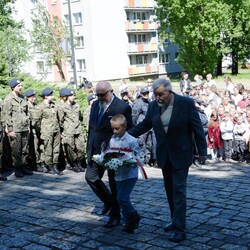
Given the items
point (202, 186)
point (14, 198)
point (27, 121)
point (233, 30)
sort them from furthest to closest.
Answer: point (233, 30) < point (27, 121) < point (202, 186) < point (14, 198)

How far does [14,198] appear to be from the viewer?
845 centimetres

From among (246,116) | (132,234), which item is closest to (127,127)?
(132,234)

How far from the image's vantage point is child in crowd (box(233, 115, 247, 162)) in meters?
12.6

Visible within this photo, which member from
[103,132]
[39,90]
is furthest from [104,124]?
[39,90]

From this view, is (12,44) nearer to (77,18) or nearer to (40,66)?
(77,18)

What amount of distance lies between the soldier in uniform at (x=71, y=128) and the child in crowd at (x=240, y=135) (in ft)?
14.0

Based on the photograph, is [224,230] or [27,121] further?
[27,121]

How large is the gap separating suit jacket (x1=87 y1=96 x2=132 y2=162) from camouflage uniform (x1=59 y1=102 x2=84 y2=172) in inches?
159

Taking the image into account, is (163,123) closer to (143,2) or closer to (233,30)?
(233,30)

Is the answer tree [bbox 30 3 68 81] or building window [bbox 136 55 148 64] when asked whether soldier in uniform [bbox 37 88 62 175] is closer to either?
tree [bbox 30 3 68 81]

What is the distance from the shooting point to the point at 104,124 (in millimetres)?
6551

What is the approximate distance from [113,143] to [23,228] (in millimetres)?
1777

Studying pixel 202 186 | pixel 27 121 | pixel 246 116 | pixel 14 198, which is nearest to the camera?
pixel 14 198

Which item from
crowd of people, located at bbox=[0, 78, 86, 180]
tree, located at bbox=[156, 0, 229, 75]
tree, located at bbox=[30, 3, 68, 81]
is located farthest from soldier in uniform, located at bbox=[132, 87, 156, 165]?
tree, located at bbox=[30, 3, 68, 81]
